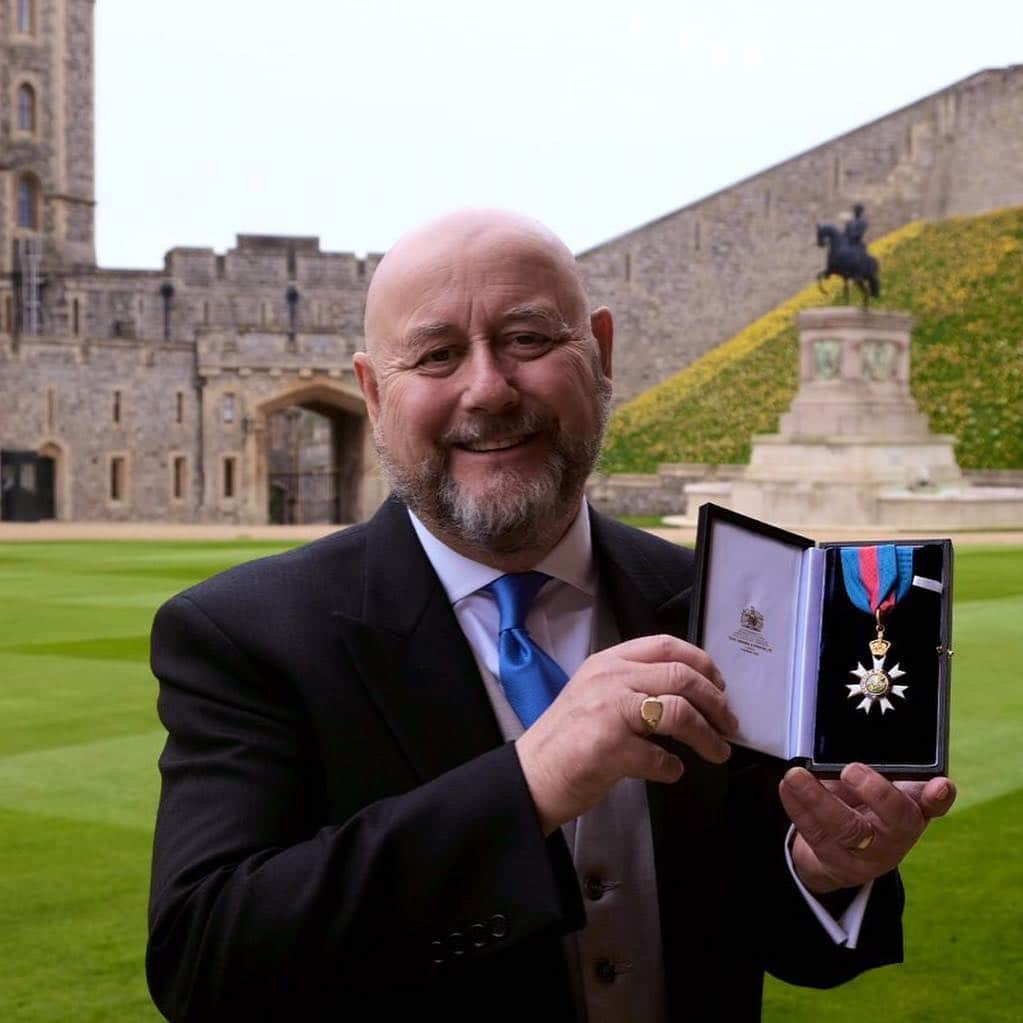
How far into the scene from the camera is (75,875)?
20.0 feet

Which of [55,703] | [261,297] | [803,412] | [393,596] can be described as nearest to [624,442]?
[803,412]

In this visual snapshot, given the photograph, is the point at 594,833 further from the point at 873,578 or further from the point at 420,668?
the point at 873,578

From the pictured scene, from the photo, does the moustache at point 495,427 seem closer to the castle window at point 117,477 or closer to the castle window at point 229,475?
the castle window at point 229,475

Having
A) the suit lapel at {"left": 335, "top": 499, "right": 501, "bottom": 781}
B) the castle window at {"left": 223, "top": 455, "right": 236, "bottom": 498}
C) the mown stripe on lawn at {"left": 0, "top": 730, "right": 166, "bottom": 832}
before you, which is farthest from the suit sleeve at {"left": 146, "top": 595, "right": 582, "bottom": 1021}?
the castle window at {"left": 223, "top": 455, "right": 236, "bottom": 498}

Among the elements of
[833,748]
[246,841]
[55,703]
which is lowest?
[55,703]

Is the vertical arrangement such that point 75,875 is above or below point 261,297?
below

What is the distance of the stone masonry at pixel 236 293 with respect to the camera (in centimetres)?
4856

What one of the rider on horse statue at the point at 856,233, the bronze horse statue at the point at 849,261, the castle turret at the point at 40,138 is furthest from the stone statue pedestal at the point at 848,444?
the castle turret at the point at 40,138

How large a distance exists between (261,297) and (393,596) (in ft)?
182

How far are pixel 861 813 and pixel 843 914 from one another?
32cm

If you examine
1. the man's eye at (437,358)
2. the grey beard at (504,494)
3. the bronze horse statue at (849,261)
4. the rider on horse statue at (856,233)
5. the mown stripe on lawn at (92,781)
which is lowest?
the mown stripe on lawn at (92,781)

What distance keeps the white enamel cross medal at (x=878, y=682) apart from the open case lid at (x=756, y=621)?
0.23ft

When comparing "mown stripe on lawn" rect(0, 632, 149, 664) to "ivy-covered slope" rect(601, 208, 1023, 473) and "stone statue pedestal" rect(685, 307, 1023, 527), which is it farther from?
"ivy-covered slope" rect(601, 208, 1023, 473)

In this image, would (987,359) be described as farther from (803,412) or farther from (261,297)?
(261,297)
